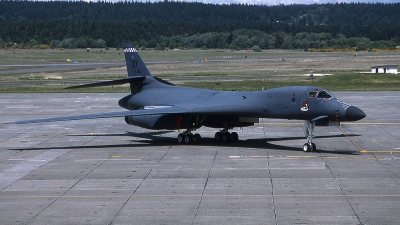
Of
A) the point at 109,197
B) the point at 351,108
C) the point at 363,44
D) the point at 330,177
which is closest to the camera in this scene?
the point at 109,197

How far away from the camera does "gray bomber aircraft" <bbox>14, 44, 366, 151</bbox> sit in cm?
3086

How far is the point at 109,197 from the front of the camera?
22219 mm

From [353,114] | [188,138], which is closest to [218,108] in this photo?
[188,138]

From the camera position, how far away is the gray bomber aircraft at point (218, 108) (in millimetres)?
30859

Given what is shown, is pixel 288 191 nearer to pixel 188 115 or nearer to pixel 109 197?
pixel 109 197

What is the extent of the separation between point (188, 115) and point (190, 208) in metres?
13.6

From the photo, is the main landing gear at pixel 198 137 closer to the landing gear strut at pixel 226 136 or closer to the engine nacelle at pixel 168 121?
the landing gear strut at pixel 226 136

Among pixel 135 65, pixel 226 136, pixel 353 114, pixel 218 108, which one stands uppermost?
pixel 135 65

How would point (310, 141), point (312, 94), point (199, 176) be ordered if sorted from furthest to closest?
point (310, 141)
point (312, 94)
point (199, 176)

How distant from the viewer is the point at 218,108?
107 ft

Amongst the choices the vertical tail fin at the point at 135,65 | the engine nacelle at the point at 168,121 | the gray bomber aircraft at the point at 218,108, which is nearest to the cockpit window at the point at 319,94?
the gray bomber aircraft at the point at 218,108

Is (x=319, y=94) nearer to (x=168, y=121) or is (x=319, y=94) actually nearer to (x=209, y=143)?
(x=209, y=143)

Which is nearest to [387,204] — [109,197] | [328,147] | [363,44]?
[109,197]

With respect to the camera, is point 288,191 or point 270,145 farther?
point 270,145
